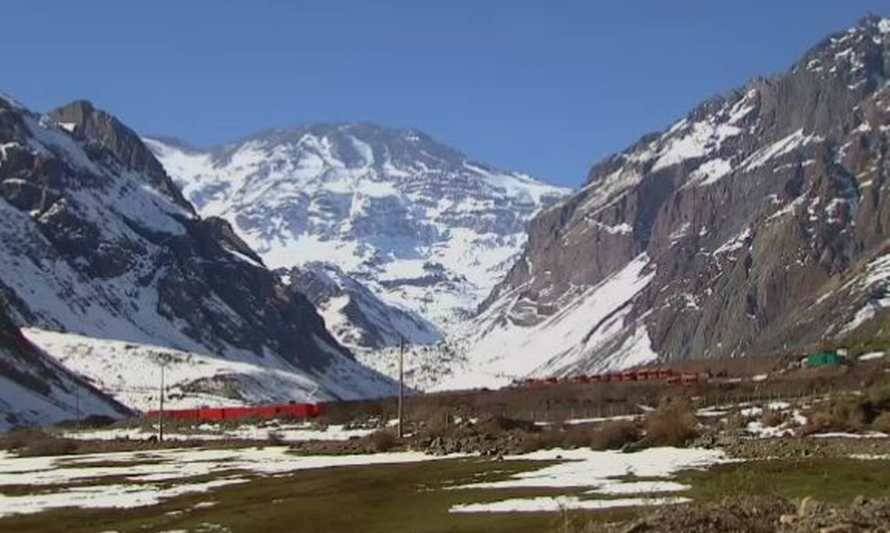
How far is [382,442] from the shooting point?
342 ft

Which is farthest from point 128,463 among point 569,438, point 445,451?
point 569,438

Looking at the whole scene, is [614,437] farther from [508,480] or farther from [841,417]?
[508,480]

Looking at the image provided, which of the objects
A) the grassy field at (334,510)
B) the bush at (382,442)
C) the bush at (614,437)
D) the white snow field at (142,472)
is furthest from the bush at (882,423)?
the bush at (382,442)

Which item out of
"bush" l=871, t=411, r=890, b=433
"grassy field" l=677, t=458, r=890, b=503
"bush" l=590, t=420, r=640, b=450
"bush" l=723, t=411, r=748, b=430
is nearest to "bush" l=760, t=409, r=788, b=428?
"bush" l=723, t=411, r=748, b=430

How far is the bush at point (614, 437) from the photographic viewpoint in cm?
7988

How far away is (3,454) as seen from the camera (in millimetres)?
130250

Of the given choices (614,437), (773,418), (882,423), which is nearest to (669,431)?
(614,437)

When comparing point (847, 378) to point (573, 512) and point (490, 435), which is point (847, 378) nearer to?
point (490, 435)

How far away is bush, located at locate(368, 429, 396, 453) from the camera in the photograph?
4067 inches

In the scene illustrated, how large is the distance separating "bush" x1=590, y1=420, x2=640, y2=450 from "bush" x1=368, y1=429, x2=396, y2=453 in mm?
25222

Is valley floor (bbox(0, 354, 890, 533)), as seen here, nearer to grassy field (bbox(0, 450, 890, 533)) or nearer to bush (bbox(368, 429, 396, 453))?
grassy field (bbox(0, 450, 890, 533))

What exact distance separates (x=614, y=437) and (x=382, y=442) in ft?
95.8

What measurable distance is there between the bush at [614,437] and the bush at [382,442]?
25222 millimetres

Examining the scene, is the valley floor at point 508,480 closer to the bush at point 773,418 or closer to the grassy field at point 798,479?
the grassy field at point 798,479
